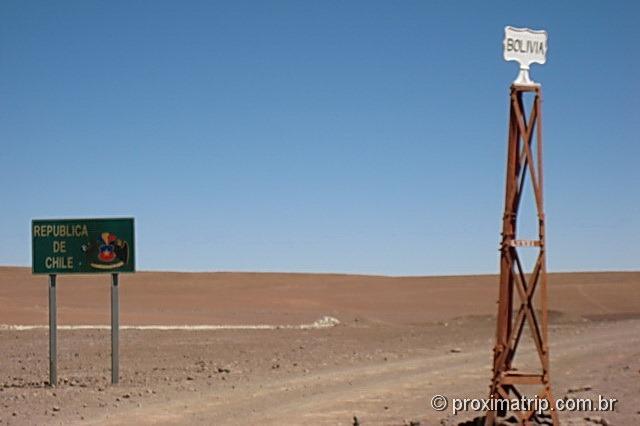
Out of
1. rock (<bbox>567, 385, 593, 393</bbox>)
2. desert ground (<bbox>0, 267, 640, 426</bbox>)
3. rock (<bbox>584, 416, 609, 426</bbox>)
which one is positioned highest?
rock (<bbox>584, 416, 609, 426</bbox>)

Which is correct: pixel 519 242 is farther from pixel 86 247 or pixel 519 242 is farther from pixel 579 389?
pixel 86 247

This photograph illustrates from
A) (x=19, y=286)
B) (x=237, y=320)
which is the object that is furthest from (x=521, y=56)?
(x=19, y=286)

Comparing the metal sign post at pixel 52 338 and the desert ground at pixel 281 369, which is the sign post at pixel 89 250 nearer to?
the metal sign post at pixel 52 338

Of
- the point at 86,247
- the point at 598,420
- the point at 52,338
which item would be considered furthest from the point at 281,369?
the point at 598,420

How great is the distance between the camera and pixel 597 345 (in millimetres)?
26422

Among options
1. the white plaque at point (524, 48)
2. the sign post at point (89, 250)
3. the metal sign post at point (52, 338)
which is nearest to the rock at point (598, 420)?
the white plaque at point (524, 48)

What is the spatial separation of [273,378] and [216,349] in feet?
21.3

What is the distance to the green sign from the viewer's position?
761 inches

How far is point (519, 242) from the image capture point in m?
11.5

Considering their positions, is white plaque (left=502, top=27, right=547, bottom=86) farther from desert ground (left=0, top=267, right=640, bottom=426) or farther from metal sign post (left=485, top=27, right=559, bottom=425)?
desert ground (left=0, top=267, right=640, bottom=426)

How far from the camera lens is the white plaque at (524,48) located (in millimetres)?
11391

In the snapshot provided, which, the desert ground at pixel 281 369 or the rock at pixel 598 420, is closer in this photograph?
the rock at pixel 598 420

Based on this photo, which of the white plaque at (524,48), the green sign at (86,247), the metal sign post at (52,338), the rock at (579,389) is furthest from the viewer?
the green sign at (86,247)

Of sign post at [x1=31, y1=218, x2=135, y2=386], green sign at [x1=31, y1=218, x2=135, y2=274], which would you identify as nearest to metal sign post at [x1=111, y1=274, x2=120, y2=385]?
sign post at [x1=31, y1=218, x2=135, y2=386]
